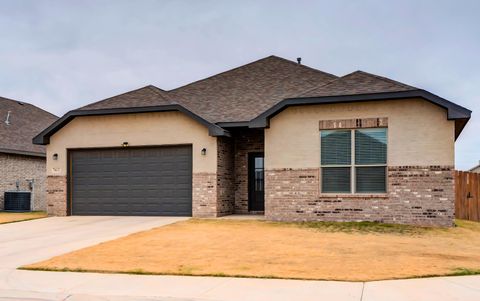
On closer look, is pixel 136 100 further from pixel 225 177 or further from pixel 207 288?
pixel 207 288

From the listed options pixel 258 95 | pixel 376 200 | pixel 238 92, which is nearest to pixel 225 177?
pixel 258 95

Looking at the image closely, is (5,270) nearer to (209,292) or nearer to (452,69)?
(209,292)

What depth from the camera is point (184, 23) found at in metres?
21.4

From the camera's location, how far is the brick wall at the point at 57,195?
763 inches

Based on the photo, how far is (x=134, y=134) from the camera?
18.7 m

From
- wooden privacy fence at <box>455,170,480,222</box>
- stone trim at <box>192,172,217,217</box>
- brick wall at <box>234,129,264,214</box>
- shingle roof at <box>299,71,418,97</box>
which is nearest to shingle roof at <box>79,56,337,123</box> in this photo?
brick wall at <box>234,129,264,214</box>

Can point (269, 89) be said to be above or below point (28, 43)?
below

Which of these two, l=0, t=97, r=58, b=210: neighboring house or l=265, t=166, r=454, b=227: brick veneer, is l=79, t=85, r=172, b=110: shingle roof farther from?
l=0, t=97, r=58, b=210: neighboring house

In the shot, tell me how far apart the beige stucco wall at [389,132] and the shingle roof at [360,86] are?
1.28ft

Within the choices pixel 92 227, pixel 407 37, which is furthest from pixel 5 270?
pixel 407 37

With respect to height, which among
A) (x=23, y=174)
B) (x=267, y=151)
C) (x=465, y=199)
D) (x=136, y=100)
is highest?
(x=136, y=100)

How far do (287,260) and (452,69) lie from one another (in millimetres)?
13613

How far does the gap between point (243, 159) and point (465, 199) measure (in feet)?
28.2

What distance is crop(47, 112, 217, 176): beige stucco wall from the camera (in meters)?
17.8
